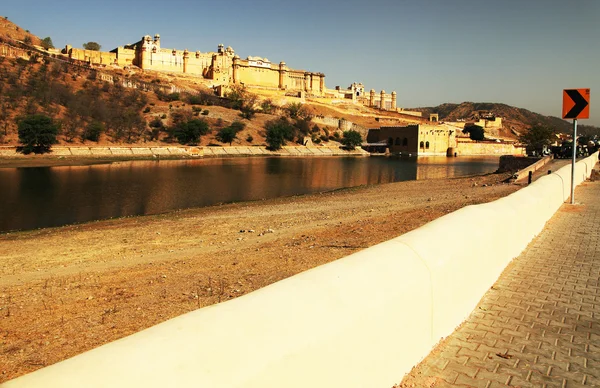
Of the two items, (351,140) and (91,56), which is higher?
(91,56)

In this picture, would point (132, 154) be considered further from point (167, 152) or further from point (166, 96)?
point (166, 96)

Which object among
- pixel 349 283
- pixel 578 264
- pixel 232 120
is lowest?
pixel 578 264

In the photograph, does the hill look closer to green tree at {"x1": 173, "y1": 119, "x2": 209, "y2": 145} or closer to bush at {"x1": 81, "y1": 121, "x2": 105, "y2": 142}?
bush at {"x1": 81, "y1": 121, "x2": 105, "y2": 142}

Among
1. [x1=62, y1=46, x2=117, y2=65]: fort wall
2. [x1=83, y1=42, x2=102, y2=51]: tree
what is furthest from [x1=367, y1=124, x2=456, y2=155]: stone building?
[x1=83, y1=42, x2=102, y2=51]: tree

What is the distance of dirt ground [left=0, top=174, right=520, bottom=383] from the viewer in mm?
4727

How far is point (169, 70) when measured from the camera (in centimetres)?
7462

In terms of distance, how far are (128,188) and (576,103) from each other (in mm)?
20788

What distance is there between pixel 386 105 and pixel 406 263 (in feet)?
351

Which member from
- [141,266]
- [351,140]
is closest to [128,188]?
[141,266]

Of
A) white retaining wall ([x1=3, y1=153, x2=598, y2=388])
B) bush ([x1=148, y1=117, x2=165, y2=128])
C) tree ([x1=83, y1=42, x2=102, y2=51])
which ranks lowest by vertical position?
white retaining wall ([x1=3, y1=153, x2=598, y2=388])

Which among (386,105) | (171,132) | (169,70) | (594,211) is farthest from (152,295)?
(386,105)

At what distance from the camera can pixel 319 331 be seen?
1.99 m

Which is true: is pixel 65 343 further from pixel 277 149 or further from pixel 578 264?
pixel 277 149

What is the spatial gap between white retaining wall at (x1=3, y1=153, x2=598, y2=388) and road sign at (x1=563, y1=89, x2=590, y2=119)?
606 cm
